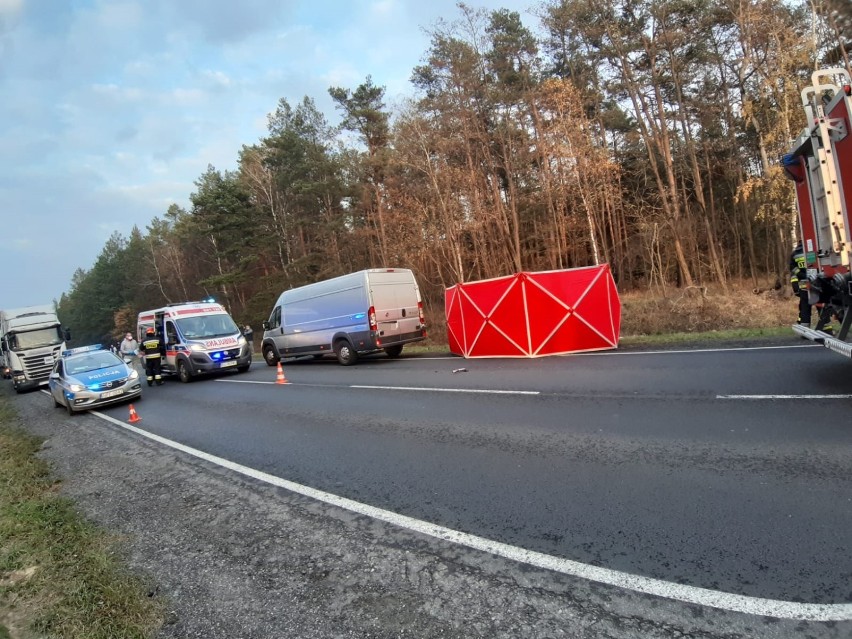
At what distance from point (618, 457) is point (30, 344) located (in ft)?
Answer: 81.1

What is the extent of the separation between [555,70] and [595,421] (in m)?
27.7

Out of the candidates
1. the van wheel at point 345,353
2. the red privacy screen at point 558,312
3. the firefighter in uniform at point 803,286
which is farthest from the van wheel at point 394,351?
the firefighter in uniform at point 803,286

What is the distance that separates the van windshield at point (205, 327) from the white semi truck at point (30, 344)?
796 centimetres

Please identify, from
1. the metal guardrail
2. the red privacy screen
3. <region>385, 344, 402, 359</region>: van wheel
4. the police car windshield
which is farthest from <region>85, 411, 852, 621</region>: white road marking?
<region>385, 344, 402, 359</region>: van wheel

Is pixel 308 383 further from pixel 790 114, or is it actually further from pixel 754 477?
pixel 790 114

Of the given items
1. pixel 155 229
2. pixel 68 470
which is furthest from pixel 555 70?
pixel 155 229

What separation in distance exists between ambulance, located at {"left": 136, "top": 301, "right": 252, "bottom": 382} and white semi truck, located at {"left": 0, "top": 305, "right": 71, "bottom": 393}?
23.7 feet

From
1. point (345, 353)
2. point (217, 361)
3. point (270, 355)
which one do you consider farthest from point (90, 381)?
point (270, 355)

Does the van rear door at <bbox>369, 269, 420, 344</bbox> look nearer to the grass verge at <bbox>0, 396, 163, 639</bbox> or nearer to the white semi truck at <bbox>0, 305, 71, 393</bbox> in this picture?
the grass verge at <bbox>0, 396, 163, 639</bbox>

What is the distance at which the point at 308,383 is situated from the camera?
12398 millimetres

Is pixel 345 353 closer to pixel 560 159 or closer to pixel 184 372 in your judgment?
pixel 184 372

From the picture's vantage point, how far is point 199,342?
15.9 m

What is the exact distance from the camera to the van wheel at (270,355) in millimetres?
18734

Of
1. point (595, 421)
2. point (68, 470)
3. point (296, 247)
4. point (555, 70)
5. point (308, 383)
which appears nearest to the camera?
point (595, 421)
